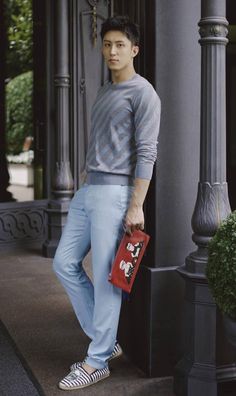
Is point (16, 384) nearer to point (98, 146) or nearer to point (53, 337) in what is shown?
point (53, 337)

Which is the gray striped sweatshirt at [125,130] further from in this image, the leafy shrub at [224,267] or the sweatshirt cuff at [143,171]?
the leafy shrub at [224,267]

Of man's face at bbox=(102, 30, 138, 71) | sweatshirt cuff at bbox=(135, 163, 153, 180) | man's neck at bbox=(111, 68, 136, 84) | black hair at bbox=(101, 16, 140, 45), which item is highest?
black hair at bbox=(101, 16, 140, 45)

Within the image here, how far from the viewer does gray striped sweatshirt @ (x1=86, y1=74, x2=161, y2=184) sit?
2998 mm

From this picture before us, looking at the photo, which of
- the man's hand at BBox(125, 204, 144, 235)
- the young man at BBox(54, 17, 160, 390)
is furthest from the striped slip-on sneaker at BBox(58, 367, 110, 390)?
the man's hand at BBox(125, 204, 144, 235)

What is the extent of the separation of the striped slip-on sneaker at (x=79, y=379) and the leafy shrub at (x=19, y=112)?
4407 millimetres

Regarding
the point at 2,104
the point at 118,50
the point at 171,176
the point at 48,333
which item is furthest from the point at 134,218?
the point at 2,104

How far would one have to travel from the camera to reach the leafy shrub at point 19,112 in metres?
7.29

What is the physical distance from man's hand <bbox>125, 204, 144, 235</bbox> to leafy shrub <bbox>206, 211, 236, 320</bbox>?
41cm

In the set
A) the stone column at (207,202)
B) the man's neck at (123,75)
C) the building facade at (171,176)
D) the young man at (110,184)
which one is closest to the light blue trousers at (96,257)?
the young man at (110,184)

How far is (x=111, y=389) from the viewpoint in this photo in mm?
3244

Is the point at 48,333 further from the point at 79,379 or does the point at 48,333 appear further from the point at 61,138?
the point at 61,138

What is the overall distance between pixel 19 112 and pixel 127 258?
4.64 metres

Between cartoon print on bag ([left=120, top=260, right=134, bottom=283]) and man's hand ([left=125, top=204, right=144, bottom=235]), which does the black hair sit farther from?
cartoon print on bag ([left=120, top=260, right=134, bottom=283])

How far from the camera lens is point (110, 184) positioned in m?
3.13
